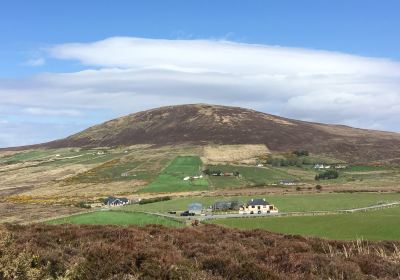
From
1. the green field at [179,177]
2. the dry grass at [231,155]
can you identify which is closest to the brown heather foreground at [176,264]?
the green field at [179,177]

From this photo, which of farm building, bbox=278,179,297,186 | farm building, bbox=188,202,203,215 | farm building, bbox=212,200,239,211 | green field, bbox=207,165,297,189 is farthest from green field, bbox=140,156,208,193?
farm building, bbox=188,202,203,215

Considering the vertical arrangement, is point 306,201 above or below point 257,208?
above

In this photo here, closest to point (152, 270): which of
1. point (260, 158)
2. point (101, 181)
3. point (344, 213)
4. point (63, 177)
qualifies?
point (344, 213)

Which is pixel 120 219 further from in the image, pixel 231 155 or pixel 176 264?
pixel 231 155

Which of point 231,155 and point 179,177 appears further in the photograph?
point 231,155

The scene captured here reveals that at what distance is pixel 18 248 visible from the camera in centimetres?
1548

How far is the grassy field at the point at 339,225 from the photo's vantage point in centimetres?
4934

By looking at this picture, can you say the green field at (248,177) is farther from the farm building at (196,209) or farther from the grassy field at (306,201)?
the farm building at (196,209)

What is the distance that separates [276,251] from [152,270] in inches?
228

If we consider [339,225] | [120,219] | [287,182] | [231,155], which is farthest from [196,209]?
[231,155]

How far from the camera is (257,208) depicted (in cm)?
8288

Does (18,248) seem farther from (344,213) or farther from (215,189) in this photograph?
(215,189)

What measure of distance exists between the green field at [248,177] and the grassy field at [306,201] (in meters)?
29.3

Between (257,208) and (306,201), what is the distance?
38.5 feet
